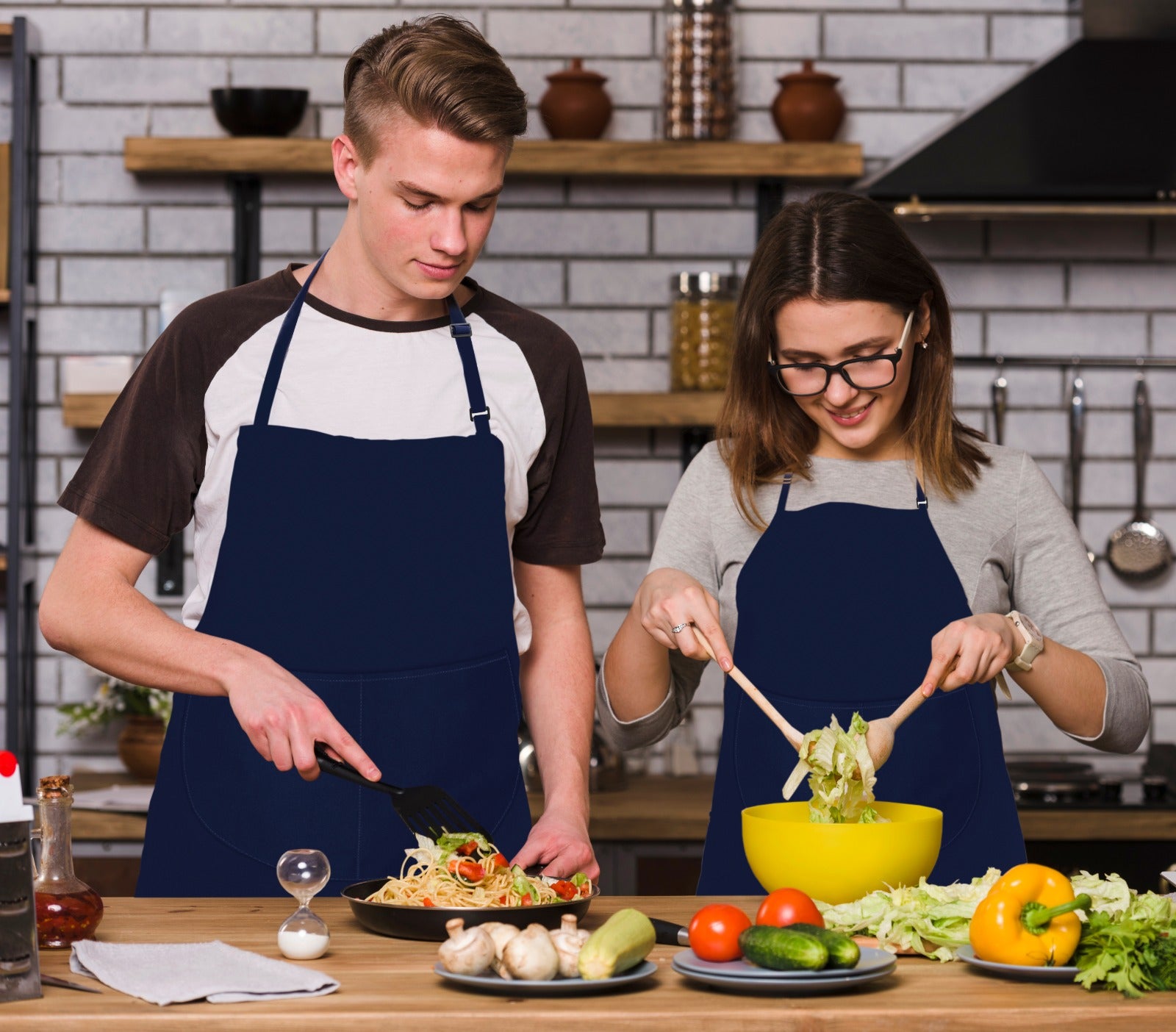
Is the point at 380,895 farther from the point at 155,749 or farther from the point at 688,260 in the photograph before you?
the point at 688,260

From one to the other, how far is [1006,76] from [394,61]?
2508mm

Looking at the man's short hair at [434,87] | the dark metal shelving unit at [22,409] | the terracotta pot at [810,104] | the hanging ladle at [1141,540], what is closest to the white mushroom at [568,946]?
the man's short hair at [434,87]

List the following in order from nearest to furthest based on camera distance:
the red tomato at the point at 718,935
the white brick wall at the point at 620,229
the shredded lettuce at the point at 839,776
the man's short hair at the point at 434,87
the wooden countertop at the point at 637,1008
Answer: the wooden countertop at the point at 637,1008 → the red tomato at the point at 718,935 → the shredded lettuce at the point at 839,776 → the man's short hair at the point at 434,87 → the white brick wall at the point at 620,229

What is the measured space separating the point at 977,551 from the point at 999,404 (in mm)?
1848

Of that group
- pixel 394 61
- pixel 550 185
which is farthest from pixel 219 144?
pixel 394 61

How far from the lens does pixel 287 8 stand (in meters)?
3.83

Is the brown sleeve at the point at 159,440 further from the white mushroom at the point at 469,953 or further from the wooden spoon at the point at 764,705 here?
the white mushroom at the point at 469,953

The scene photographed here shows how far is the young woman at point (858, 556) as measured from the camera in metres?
2.06

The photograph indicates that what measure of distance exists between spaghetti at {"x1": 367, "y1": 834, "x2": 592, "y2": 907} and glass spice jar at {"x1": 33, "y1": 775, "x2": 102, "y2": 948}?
29 cm

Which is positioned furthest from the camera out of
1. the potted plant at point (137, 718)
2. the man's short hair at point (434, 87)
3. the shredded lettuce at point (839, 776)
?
the potted plant at point (137, 718)

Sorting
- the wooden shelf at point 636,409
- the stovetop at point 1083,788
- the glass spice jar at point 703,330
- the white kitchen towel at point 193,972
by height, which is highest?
the glass spice jar at point 703,330

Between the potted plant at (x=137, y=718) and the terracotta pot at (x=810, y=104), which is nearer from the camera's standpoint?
the potted plant at (x=137, y=718)

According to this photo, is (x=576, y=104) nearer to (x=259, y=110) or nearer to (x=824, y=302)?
(x=259, y=110)

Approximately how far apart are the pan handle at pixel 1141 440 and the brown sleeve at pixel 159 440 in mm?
2623
